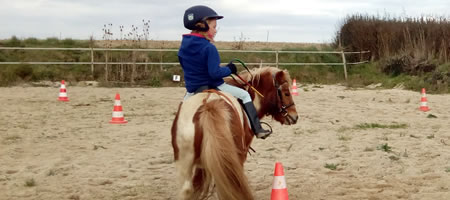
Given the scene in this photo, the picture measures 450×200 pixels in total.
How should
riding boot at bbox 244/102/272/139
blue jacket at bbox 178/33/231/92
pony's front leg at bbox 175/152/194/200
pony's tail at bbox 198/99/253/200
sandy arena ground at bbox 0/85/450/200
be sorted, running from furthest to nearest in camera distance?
sandy arena ground at bbox 0/85/450/200, riding boot at bbox 244/102/272/139, blue jacket at bbox 178/33/231/92, pony's front leg at bbox 175/152/194/200, pony's tail at bbox 198/99/253/200

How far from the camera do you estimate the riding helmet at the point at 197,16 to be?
476 centimetres

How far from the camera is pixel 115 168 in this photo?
7.30 m

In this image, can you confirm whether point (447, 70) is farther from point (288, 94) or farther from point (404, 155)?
point (288, 94)

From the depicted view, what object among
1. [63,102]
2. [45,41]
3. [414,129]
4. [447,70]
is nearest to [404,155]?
[414,129]

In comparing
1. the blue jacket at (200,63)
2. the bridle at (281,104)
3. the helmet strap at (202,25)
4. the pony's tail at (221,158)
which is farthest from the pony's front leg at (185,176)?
the bridle at (281,104)

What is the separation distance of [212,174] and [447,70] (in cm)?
1925

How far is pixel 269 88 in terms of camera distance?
549 cm

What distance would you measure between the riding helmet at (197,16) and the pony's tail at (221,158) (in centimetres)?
92

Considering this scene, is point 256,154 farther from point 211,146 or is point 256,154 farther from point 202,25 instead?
point 211,146

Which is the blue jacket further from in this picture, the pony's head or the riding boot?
the pony's head

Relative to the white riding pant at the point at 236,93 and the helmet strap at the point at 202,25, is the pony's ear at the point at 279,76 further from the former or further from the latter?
the helmet strap at the point at 202,25

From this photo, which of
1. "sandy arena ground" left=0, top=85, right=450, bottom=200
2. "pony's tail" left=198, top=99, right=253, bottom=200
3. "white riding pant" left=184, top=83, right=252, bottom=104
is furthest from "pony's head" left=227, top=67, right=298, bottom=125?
"pony's tail" left=198, top=99, right=253, bottom=200

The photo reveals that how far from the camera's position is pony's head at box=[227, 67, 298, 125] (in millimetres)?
5445

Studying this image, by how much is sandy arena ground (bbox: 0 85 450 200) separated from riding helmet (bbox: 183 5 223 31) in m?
2.09
